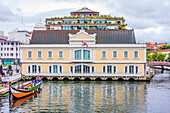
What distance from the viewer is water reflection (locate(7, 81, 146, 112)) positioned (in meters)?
32.6

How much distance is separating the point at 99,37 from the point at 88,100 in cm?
2825

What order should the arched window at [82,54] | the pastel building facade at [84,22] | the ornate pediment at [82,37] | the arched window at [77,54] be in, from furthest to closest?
1. the pastel building facade at [84,22]
2. the ornate pediment at [82,37]
3. the arched window at [77,54]
4. the arched window at [82,54]

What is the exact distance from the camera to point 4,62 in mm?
117750

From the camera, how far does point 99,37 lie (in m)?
63.6

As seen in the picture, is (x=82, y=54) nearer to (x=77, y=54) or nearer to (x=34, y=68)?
(x=77, y=54)

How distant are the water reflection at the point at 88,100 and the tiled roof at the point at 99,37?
17359mm

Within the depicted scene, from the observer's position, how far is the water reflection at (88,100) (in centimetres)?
3257

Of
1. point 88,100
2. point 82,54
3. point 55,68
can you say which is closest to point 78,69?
point 82,54

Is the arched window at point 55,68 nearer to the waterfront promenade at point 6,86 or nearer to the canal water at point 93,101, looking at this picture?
the waterfront promenade at point 6,86

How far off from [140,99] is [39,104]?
1459 centimetres

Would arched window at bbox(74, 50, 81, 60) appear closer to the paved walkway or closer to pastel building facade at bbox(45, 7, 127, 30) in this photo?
the paved walkway

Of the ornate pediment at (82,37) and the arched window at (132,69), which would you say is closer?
the arched window at (132,69)

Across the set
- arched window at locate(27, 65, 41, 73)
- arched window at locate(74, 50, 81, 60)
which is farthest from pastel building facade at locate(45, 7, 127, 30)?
arched window at locate(27, 65, 41, 73)

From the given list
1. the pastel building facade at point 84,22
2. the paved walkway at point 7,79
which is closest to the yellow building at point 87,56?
the paved walkway at point 7,79
